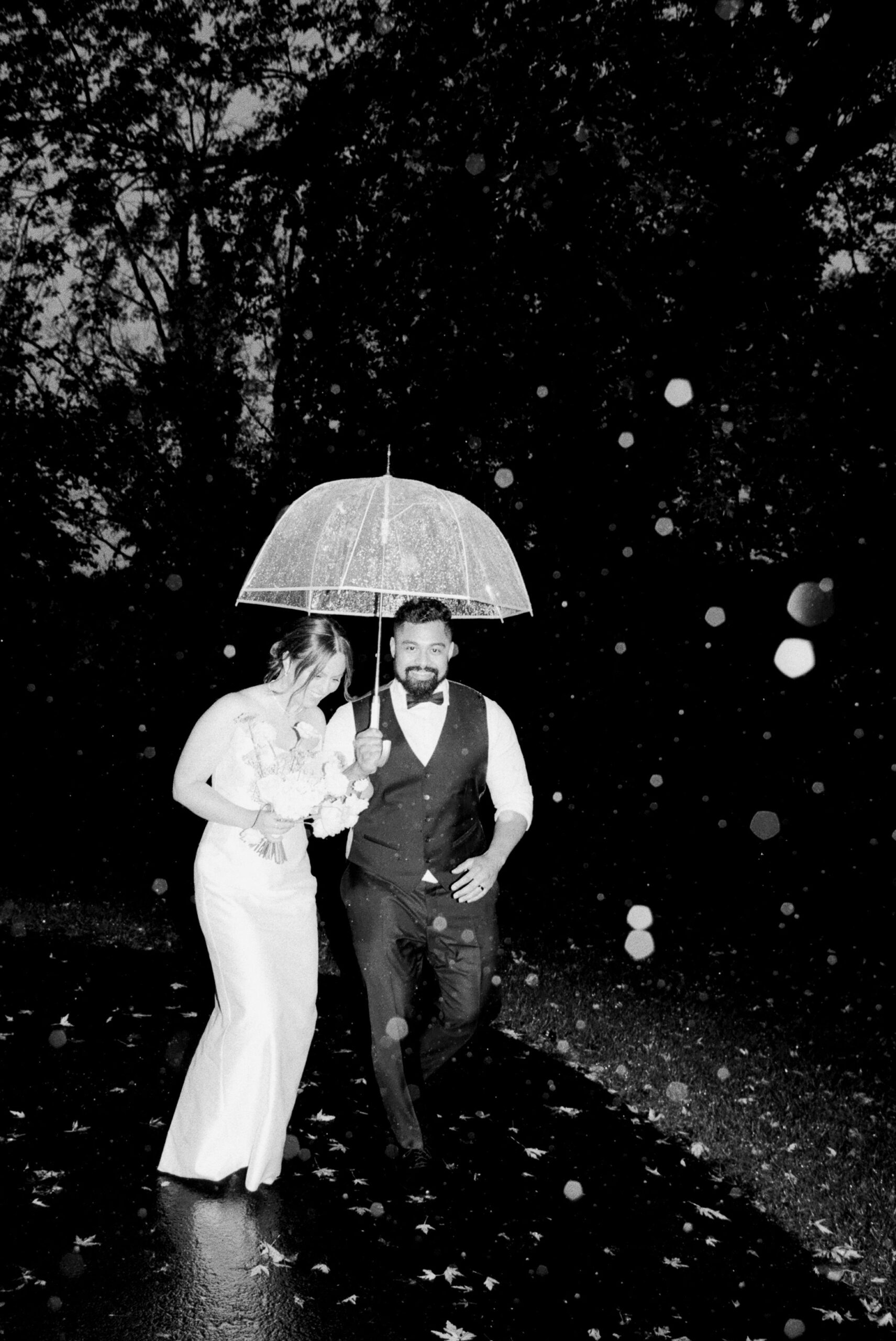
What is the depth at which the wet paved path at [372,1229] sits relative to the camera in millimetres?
3795

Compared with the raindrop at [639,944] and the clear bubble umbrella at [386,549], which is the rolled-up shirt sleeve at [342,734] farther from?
the raindrop at [639,944]

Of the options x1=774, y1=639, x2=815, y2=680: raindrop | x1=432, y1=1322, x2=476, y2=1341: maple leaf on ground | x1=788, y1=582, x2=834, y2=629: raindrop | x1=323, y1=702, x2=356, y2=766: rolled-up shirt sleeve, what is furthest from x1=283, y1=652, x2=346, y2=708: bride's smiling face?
x1=774, y1=639, x2=815, y2=680: raindrop

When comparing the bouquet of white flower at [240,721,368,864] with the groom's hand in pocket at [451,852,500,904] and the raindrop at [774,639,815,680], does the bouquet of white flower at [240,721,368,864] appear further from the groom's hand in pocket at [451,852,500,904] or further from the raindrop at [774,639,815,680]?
the raindrop at [774,639,815,680]

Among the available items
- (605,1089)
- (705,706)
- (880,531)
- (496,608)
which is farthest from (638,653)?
(496,608)

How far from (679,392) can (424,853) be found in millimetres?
7451

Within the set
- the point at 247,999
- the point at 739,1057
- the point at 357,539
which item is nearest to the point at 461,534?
the point at 357,539

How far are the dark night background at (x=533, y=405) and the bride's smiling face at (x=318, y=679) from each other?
18.4 ft

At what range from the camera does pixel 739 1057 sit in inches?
290

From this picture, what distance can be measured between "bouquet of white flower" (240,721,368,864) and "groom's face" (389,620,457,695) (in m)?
0.49

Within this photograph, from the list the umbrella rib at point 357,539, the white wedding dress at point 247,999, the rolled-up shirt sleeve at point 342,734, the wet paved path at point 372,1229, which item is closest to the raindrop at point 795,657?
the wet paved path at point 372,1229

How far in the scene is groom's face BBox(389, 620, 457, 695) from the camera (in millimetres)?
4883

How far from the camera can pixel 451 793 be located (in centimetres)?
504

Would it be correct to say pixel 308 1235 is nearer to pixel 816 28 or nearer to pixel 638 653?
pixel 638 653

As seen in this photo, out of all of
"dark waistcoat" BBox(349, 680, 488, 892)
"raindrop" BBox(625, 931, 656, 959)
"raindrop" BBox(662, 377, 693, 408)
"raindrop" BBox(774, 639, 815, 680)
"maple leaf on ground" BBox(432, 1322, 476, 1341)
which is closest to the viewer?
"maple leaf on ground" BBox(432, 1322, 476, 1341)
